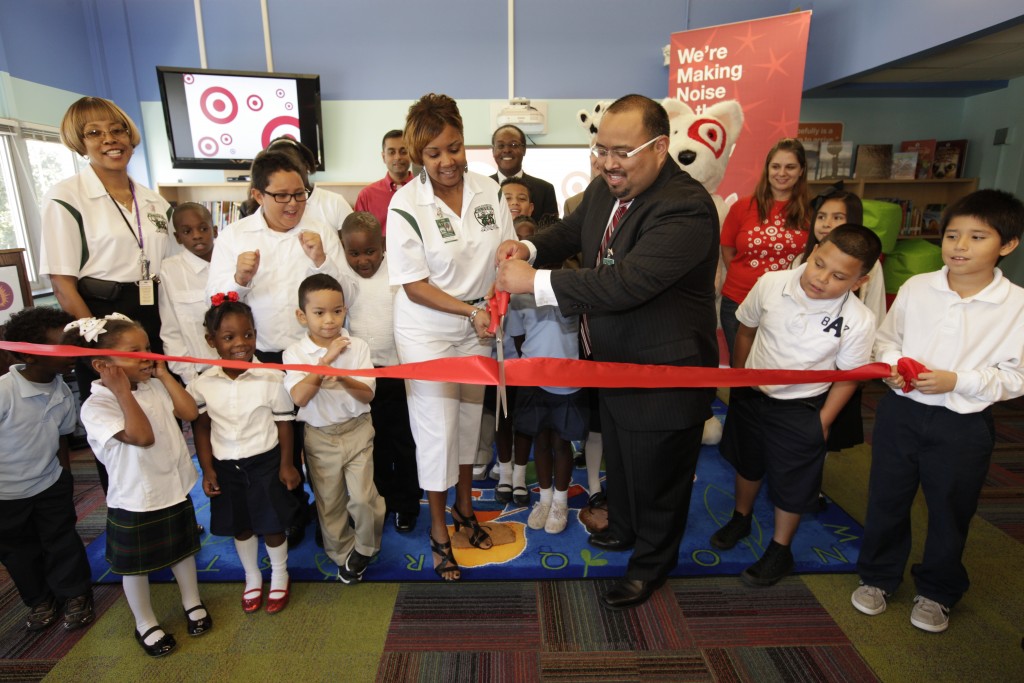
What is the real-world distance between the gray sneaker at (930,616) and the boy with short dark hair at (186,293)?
10.8 ft

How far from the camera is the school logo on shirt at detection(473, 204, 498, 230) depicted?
2.34m

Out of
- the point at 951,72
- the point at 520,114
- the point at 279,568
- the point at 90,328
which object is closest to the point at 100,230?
the point at 90,328

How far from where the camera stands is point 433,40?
606cm

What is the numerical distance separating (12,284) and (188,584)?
320 centimetres

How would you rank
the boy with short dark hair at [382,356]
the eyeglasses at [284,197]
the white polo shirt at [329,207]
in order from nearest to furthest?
1. the eyeglasses at [284,197]
2. the boy with short dark hair at [382,356]
3. the white polo shirt at [329,207]

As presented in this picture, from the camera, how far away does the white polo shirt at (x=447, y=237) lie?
2213 millimetres

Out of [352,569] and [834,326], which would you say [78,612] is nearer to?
[352,569]

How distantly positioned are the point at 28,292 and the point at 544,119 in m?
4.87

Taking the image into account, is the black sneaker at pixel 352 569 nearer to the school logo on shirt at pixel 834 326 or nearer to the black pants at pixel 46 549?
the black pants at pixel 46 549

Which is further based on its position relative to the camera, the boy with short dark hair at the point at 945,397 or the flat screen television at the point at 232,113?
the flat screen television at the point at 232,113

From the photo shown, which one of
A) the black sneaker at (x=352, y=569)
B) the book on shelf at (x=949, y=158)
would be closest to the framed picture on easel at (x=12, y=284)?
the black sneaker at (x=352, y=569)

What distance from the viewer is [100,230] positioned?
8.13ft

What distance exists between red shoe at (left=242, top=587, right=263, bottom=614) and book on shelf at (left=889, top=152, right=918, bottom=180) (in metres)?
7.25

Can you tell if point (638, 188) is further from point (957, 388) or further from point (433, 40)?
point (433, 40)
